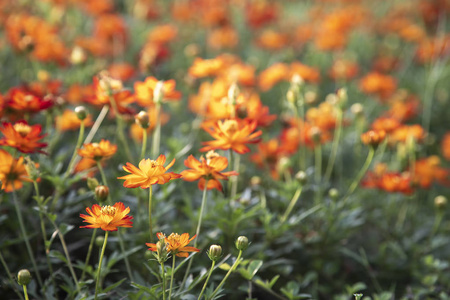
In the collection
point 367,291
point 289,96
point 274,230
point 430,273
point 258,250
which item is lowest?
point 367,291

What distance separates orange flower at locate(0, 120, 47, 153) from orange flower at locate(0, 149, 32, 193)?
Result: 0.12ft

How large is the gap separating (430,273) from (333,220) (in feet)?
1.37

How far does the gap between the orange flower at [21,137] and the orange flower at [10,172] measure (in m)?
0.04

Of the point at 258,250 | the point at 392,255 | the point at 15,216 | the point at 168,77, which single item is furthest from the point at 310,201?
the point at 168,77

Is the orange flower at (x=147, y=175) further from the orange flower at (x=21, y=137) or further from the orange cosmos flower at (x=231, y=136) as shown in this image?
the orange flower at (x=21, y=137)

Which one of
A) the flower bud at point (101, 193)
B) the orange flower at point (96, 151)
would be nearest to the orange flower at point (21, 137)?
the orange flower at point (96, 151)

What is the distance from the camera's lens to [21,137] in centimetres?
116

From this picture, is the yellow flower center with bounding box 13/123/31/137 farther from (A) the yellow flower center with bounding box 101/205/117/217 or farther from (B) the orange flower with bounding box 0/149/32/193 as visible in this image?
(A) the yellow flower center with bounding box 101/205/117/217

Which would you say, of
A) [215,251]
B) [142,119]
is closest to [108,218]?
[215,251]

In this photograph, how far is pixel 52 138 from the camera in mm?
1622

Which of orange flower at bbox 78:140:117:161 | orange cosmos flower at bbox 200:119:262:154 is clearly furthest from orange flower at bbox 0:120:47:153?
orange cosmos flower at bbox 200:119:262:154

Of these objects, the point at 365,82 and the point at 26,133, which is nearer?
the point at 26,133

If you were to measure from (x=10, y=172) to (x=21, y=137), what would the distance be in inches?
3.7

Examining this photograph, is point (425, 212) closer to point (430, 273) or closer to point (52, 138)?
point (430, 273)
